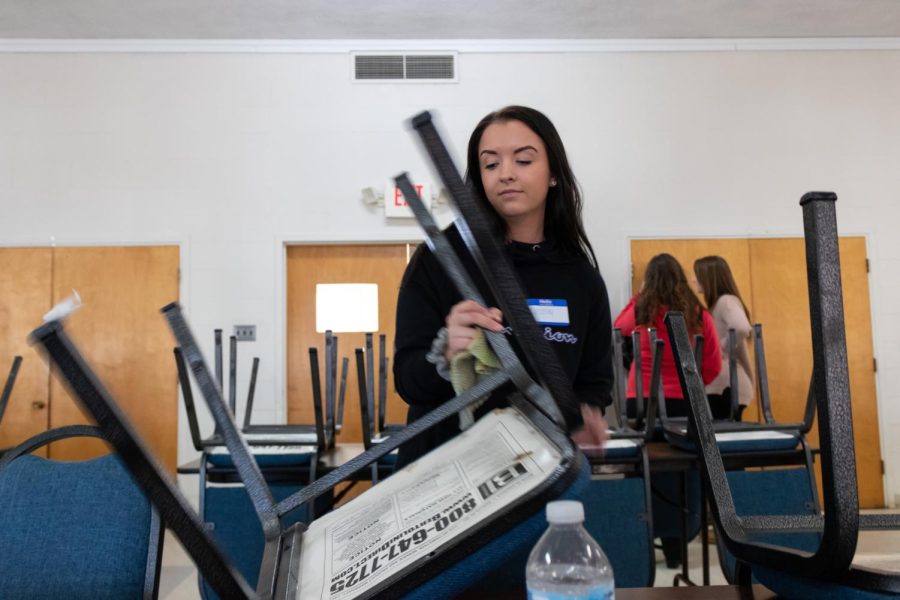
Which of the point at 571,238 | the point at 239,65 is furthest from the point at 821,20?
the point at 571,238

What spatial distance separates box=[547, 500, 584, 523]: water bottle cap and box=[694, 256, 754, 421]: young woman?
3707 millimetres

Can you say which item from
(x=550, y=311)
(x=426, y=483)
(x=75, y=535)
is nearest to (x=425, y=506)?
(x=426, y=483)

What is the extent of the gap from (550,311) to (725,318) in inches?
132

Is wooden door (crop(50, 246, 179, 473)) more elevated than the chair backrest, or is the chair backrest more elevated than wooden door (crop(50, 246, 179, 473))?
wooden door (crop(50, 246, 179, 473))

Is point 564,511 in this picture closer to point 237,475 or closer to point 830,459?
point 830,459

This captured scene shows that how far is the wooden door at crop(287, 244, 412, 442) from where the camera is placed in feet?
15.8

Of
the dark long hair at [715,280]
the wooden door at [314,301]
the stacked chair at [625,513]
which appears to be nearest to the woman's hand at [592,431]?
the stacked chair at [625,513]

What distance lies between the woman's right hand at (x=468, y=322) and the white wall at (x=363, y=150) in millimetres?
4286

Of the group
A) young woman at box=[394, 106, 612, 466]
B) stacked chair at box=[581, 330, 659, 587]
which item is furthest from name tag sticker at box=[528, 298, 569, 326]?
stacked chair at box=[581, 330, 659, 587]

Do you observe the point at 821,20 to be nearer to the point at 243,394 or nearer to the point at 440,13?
the point at 440,13

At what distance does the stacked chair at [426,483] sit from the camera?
0.35 metres

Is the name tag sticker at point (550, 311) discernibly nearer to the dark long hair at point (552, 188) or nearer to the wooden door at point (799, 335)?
the dark long hair at point (552, 188)

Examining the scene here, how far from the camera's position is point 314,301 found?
491 centimetres

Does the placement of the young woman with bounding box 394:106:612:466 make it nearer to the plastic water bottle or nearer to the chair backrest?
the plastic water bottle
